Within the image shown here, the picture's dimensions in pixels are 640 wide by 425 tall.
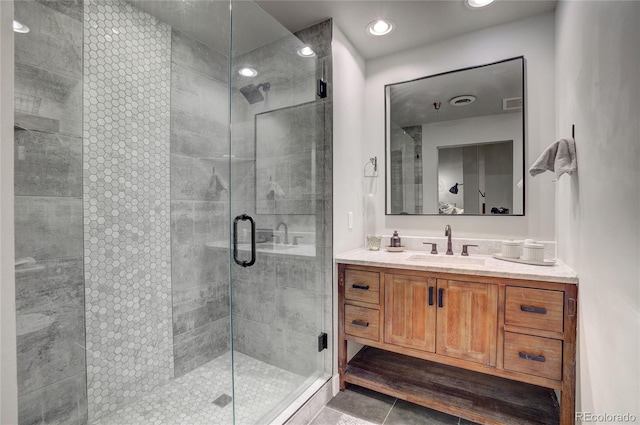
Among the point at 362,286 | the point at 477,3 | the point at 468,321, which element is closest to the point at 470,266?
the point at 468,321

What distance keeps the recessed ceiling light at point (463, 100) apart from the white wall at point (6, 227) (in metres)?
2.55

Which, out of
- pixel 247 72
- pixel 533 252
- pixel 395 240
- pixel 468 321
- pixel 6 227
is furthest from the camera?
pixel 395 240

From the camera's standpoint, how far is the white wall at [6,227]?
3.35ft

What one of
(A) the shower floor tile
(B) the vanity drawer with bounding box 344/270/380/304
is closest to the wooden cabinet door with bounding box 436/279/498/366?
(B) the vanity drawer with bounding box 344/270/380/304

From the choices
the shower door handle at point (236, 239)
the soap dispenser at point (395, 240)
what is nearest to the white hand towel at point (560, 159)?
the soap dispenser at point (395, 240)

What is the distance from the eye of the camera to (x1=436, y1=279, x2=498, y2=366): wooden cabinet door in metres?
1.67

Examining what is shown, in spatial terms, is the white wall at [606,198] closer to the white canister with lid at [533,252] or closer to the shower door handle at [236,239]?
the white canister with lid at [533,252]

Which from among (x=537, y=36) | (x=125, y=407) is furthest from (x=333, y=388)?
(x=537, y=36)

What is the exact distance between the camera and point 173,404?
1.86m

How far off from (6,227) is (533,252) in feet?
8.41

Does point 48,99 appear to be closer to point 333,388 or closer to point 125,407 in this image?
point 125,407

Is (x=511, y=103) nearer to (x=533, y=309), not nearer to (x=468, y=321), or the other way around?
(x=533, y=309)

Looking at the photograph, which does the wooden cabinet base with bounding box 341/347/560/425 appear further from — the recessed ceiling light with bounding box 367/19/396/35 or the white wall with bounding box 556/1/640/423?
the recessed ceiling light with bounding box 367/19/396/35

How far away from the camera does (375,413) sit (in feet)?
6.15
